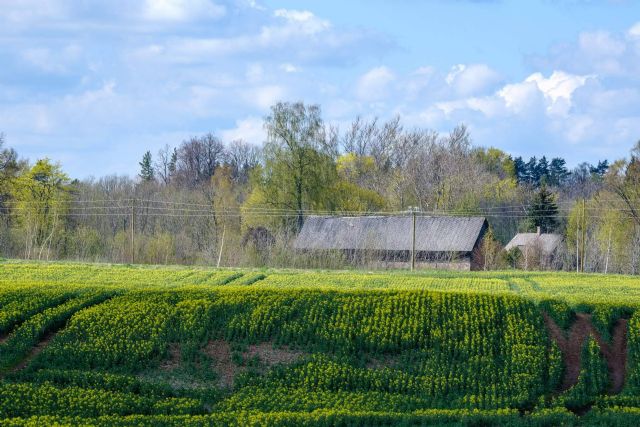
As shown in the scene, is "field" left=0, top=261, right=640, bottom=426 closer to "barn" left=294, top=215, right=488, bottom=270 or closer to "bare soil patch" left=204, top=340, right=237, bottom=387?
"bare soil patch" left=204, top=340, right=237, bottom=387

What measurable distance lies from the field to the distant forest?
69.2ft

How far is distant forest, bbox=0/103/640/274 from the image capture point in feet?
191

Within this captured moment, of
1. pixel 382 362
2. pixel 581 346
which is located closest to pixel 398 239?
pixel 581 346

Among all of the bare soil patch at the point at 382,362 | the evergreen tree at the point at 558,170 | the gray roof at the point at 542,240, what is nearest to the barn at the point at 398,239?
the gray roof at the point at 542,240

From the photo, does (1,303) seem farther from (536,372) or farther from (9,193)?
(9,193)

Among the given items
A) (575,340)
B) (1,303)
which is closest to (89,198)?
(1,303)

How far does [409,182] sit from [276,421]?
60673 mm

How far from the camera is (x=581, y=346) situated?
26.9 meters

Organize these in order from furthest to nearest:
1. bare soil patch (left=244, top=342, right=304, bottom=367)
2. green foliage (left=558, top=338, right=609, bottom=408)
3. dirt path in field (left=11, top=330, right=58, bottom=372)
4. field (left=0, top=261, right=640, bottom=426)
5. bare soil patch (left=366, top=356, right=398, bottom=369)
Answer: bare soil patch (left=244, top=342, right=304, bottom=367), bare soil patch (left=366, top=356, right=398, bottom=369), dirt path in field (left=11, top=330, right=58, bottom=372), green foliage (left=558, top=338, right=609, bottom=408), field (left=0, top=261, right=640, bottom=426)

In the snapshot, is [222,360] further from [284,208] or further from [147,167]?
[147,167]

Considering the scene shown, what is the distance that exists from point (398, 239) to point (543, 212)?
1465 centimetres

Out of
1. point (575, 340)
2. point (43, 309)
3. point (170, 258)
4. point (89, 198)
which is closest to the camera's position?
point (575, 340)

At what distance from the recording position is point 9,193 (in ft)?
211

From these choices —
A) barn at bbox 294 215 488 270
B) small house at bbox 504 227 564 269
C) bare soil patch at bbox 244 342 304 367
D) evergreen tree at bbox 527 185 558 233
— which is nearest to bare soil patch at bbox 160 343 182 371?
bare soil patch at bbox 244 342 304 367
